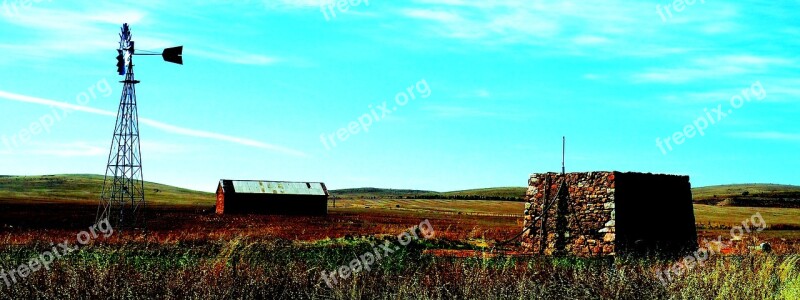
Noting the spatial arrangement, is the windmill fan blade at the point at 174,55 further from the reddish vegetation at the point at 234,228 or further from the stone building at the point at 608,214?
the stone building at the point at 608,214

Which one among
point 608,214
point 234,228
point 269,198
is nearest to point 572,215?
point 608,214

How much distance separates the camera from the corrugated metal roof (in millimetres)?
68438

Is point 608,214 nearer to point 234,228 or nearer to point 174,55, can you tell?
point 174,55

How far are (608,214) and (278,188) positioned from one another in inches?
2022

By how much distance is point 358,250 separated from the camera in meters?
20.3

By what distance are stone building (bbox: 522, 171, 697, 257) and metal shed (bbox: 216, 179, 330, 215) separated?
153 feet

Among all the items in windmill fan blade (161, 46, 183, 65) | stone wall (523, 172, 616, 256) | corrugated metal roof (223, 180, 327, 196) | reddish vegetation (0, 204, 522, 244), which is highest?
windmill fan blade (161, 46, 183, 65)

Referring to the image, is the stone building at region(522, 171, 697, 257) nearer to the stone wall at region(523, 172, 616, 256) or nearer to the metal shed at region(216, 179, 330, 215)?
the stone wall at region(523, 172, 616, 256)

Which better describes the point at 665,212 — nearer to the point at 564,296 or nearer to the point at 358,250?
the point at 358,250

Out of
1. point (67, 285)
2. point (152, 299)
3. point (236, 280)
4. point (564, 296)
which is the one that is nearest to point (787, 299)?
point (564, 296)

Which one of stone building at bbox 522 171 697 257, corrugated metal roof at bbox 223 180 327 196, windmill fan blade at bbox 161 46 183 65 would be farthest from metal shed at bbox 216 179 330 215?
stone building at bbox 522 171 697 257

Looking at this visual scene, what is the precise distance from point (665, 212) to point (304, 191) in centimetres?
5034

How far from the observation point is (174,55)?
95.2ft

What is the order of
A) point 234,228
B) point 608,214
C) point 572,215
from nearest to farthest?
point 608,214 → point 572,215 → point 234,228
